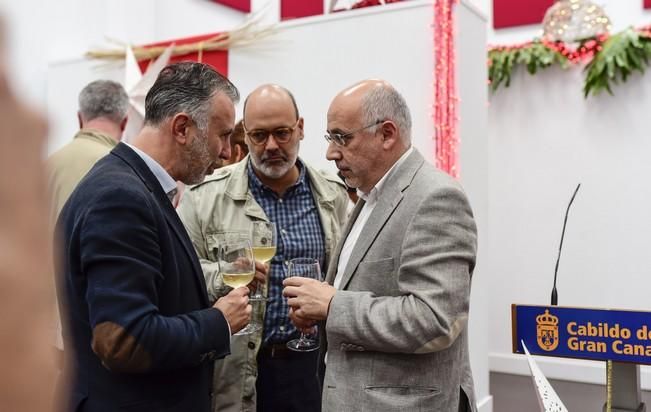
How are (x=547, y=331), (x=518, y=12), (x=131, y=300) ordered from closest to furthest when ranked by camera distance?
(x=131, y=300), (x=547, y=331), (x=518, y=12)

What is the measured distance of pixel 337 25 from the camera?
395cm

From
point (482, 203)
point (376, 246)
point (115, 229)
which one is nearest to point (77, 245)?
point (115, 229)

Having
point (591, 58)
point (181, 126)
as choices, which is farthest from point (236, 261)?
point (591, 58)

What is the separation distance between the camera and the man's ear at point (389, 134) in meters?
1.78

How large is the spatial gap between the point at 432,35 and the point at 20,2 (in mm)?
3352

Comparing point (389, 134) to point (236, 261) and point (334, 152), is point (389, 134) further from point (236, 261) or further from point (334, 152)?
point (236, 261)

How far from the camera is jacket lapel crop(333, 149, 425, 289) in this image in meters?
1.70

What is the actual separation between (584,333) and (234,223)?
4.14ft

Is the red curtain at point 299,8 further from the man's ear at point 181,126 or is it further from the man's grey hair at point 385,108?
the man's ear at point 181,126

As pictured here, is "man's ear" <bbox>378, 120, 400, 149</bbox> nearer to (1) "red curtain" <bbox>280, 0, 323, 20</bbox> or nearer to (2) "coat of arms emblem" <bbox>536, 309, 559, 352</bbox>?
(2) "coat of arms emblem" <bbox>536, 309, 559, 352</bbox>

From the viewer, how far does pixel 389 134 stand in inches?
70.5

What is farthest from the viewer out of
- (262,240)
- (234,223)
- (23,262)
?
(234,223)

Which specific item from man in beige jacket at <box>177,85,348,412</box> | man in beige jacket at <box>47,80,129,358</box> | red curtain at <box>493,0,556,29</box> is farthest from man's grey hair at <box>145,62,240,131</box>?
red curtain at <box>493,0,556,29</box>

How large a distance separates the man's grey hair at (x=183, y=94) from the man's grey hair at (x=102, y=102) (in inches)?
67.7
